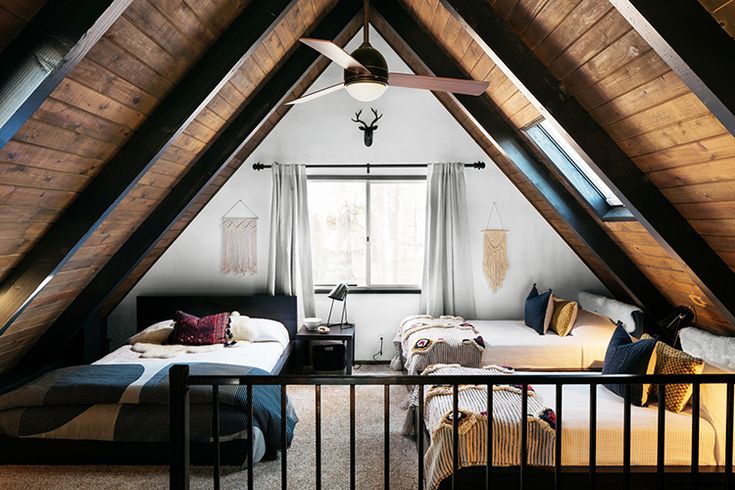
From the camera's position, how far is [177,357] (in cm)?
414

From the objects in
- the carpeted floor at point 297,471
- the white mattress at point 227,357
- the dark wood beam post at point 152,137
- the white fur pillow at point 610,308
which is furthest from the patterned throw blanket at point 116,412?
the white fur pillow at point 610,308

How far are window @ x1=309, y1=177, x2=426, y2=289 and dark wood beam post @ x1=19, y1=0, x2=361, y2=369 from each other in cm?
169

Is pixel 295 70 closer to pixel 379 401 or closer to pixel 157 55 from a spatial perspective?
pixel 157 55

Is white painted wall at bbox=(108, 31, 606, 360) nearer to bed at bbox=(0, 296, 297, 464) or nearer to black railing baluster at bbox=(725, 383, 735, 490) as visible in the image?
bed at bbox=(0, 296, 297, 464)

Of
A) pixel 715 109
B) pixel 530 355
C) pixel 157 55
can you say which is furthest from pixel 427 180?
pixel 715 109

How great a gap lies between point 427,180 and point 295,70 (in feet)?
6.67

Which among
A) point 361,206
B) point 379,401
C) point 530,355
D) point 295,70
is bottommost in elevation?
point 379,401

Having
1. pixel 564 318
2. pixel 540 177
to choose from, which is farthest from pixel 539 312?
pixel 540 177

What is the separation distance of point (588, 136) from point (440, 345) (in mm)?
2062

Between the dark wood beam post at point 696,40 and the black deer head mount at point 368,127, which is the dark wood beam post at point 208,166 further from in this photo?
the dark wood beam post at point 696,40

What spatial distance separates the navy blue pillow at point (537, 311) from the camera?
4.81 meters

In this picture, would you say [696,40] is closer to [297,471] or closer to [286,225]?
[297,471]

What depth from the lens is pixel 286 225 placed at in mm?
5453

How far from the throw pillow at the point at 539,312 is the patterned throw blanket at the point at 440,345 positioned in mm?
545
